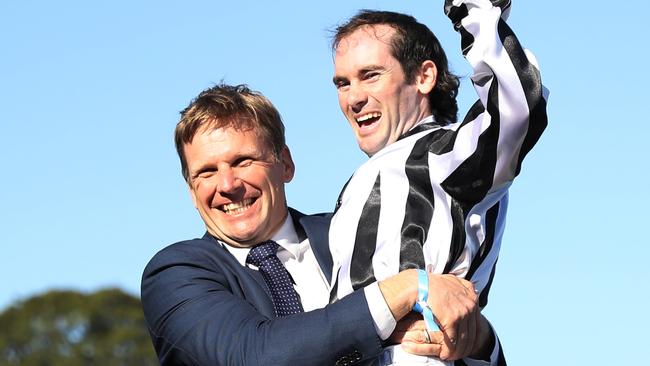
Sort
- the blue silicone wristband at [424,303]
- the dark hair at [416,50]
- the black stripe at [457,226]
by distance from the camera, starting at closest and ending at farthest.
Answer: the blue silicone wristband at [424,303], the black stripe at [457,226], the dark hair at [416,50]

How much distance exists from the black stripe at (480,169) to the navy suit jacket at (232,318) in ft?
1.75

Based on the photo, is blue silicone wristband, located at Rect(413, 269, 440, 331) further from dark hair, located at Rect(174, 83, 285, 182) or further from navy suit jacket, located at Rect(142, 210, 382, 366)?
dark hair, located at Rect(174, 83, 285, 182)

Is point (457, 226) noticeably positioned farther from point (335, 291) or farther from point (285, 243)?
point (285, 243)

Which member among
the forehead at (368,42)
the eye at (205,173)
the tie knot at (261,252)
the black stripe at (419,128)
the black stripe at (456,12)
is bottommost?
the tie knot at (261,252)

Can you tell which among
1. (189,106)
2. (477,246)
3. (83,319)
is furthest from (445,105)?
(83,319)

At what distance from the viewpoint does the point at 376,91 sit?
5355mm

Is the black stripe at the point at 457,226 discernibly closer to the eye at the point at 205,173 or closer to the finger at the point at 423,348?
the finger at the point at 423,348

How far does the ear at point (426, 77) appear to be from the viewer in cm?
548

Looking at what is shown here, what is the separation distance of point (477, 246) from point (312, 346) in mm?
747

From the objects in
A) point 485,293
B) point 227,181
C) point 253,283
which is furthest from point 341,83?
point 485,293

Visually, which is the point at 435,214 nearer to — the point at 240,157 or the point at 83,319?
Answer: the point at 240,157

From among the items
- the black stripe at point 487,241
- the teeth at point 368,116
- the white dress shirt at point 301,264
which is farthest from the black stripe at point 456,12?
the white dress shirt at point 301,264

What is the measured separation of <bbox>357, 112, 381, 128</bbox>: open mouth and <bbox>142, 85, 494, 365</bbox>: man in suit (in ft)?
1.70

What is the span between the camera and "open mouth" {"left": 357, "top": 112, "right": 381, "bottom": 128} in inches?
211
